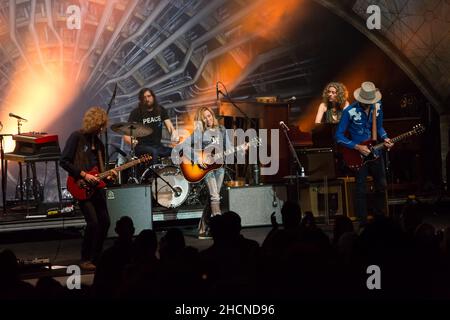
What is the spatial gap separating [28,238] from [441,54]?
821cm

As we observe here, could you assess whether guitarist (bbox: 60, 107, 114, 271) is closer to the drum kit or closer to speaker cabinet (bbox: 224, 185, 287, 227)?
speaker cabinet (bbox: 224, 185, 287, 227)

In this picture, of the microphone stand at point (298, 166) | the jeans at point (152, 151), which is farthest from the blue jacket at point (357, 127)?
the jeans at point (152, 151)

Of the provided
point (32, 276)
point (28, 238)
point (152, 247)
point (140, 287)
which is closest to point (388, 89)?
point (28, 238)

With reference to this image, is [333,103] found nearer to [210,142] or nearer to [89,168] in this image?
[210,142]

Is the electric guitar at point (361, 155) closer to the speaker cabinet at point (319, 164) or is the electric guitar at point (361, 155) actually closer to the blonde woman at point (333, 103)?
the speaker cabinet at point (319, 164)

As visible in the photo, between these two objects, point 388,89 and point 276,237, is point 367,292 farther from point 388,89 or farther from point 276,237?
point 388,89

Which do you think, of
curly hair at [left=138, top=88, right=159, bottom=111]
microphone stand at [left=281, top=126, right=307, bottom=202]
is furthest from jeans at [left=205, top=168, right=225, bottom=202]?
curly hair at [left=138, top=88, right=159, bottom=111]

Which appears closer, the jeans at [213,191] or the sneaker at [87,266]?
the sneaker at [87,266]

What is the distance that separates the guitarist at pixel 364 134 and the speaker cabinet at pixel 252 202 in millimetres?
1729

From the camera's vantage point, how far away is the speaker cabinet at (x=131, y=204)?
9.83 meters

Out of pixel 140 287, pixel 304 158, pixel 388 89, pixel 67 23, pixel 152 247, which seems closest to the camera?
pixel 140 287

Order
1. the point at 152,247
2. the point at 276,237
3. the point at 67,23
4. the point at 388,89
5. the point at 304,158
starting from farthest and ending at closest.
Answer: the point at 388,89 → the point at 67,23 → the point at 304,158 → the point at 276,237 → the point at 152,247

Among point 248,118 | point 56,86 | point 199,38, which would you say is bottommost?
point 248,118

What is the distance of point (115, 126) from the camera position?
427 inches
